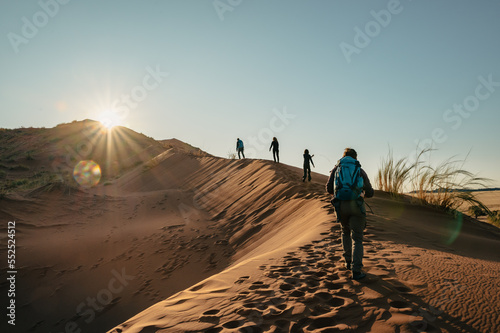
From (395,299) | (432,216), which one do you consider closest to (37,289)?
(395,299)

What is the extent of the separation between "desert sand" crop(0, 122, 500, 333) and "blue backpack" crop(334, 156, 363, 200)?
869 millimetres

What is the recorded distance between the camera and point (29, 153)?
26328mm

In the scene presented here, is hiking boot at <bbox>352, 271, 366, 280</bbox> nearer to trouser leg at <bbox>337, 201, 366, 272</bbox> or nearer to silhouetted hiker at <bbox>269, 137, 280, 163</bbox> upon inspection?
trouser leg at <bbox>337, 201, 366, 272</bbox>

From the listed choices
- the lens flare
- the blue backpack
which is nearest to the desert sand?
the blue backpack

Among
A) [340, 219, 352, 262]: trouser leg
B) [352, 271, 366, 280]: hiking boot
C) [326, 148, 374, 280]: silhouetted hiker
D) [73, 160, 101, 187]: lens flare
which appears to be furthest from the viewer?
[73, 160, 101, 187]: lens flare

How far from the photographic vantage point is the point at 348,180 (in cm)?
323

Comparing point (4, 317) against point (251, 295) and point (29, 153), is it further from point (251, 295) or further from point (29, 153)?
point (29, 153)

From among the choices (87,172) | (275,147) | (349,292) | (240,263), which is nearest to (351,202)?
(349,292)

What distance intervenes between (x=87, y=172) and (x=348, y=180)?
26.9 metres

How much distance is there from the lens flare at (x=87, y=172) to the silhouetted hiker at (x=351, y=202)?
877 inches

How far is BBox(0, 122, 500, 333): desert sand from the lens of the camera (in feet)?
8.11

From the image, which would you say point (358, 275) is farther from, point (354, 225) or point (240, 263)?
point (240, 263)

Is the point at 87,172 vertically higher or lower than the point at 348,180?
higher

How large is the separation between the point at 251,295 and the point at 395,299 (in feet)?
4.36
